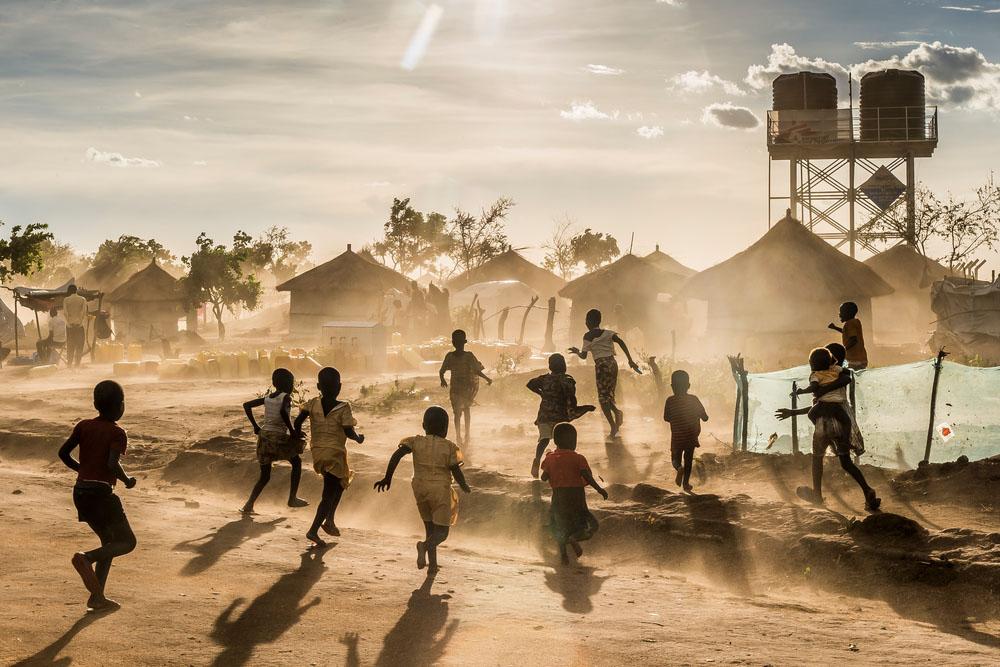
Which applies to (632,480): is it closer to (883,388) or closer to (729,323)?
(883,388)

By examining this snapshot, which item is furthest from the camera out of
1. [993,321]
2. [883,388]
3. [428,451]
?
[993,321]

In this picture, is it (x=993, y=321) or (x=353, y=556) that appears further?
(x=993, y=321)

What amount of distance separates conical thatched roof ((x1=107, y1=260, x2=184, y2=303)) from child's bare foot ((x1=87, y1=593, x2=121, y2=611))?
126ft

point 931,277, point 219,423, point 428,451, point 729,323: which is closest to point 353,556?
point 428,451

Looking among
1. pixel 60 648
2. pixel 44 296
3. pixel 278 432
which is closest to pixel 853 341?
pixel 278 432

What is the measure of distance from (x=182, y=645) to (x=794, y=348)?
22.4 m

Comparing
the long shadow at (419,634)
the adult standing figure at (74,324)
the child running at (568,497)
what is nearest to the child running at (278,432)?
the child running at (568,497)

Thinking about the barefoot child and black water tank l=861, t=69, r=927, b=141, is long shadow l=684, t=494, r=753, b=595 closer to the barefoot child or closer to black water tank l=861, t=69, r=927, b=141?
the barefoot child

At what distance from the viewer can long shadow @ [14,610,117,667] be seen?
503cm

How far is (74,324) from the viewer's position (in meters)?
25.1

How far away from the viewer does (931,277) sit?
141 ft

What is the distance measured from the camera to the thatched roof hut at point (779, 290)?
2752cm

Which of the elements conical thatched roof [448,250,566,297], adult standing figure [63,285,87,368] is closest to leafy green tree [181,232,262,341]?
conical thatched roof [448,250,566,297]

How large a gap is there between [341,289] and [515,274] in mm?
13030
